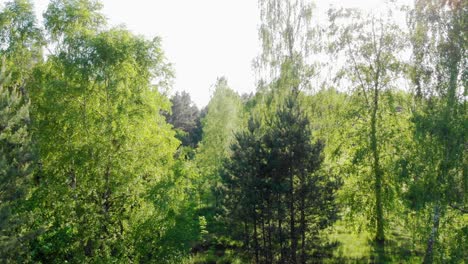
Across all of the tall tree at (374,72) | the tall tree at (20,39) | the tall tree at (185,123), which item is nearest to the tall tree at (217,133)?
the tall tree at (374,72)

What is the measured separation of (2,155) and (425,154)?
1852cm

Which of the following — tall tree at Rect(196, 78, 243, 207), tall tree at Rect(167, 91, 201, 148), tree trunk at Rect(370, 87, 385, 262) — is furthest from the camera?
tall tree at Rect(167, 91, 201, 148)

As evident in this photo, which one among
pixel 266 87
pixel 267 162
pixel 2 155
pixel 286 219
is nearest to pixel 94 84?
pixel 2 155

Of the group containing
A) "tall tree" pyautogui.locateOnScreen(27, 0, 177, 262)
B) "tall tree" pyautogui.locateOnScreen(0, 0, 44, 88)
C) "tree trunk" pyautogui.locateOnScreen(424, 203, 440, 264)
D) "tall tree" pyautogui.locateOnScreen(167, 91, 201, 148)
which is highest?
"tall tree" pyautogui.locateOnScreen(167, 91, 201, 148)

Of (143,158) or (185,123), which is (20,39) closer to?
(143,158)

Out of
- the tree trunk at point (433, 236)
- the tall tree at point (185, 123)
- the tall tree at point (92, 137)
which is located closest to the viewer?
the tall tree at point (92, 137)

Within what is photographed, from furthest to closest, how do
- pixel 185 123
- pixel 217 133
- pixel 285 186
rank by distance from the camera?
pixel 185 123
pixel 217 133
pixel 285 186

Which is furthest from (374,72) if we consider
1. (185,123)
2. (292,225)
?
(185,123)

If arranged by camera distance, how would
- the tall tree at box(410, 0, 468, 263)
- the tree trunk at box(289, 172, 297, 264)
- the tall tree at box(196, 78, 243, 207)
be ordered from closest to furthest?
the tall tree at box(410, 0, 468, 263) → the tree trunk at box(289, 172, 297, 264) → the tall tree at box(196, 78, 243, 207)

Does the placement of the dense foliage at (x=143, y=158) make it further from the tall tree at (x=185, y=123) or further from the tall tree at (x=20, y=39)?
the tall tree at (x=185, y=123)

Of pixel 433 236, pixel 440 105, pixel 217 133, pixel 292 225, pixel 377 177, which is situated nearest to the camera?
pixel 440 105

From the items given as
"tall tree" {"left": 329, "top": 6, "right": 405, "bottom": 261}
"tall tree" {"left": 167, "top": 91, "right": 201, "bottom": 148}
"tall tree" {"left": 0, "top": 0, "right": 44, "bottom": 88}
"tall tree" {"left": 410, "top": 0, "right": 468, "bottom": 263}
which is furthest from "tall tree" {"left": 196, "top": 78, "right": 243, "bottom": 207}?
"tall tree" {"left": 167, "top": 91, "right": 201, "bottom": 148}

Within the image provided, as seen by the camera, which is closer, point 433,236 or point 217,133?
point 433,236

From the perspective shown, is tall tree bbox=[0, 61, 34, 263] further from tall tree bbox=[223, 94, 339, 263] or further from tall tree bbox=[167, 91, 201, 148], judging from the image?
tall tree bbox=[167, 91, 201, 148]
